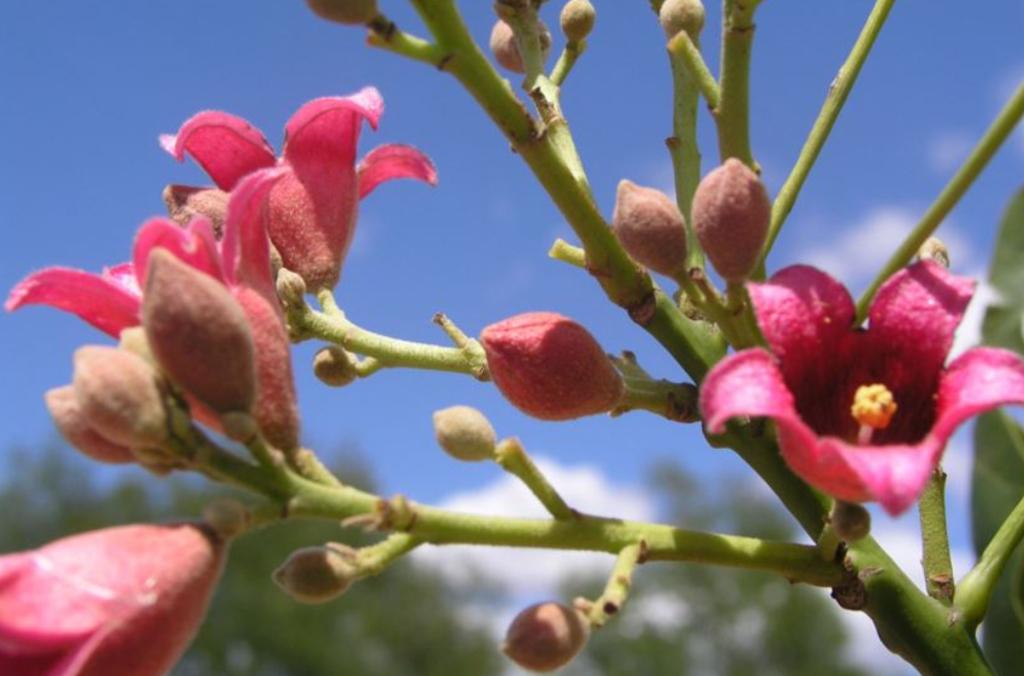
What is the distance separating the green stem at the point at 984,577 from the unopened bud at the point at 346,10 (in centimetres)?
124

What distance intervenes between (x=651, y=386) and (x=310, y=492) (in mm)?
632

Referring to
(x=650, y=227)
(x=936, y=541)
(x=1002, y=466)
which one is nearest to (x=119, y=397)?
(x=650, y=227)

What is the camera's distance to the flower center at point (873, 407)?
184 centimetres

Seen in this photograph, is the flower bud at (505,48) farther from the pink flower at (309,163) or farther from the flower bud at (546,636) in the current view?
the flower bud at (546,636)

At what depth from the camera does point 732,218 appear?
5.74 feet

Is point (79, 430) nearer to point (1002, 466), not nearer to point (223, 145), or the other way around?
point (223, 145)

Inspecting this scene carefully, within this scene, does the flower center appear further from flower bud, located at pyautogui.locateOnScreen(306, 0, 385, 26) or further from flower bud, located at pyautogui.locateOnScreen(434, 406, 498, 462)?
flower bud, located at pyautogui.locateOnScreen(306, 0, 385, 26)

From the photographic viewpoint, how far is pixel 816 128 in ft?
7.18

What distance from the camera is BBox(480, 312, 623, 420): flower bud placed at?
6.13 feet

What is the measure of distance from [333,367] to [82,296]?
1.91 ft

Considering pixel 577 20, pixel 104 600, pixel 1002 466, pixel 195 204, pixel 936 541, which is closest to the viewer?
pixel 104 600

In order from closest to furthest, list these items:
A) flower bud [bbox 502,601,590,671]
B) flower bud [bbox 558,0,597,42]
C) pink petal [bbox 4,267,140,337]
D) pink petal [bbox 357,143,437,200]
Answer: flower bud [bbox 502,601,590,671]
pink petal [bbox 4,267,140,337]
pink petal [bbox 357,143,437,200]
flower bud [bbox 558,0,597,42]

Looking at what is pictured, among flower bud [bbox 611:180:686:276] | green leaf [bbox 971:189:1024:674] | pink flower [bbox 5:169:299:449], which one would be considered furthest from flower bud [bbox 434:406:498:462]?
green leaf [bbox 971:189:1024:674]

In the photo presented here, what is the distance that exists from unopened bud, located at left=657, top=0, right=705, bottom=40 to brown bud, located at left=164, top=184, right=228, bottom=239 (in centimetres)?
90
